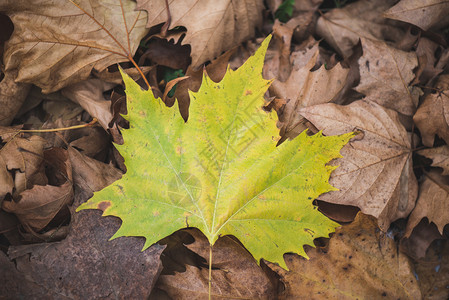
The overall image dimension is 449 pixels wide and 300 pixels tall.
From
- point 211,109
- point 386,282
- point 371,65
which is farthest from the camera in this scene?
point 371,65

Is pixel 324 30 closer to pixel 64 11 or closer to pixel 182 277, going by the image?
pixel 64 11

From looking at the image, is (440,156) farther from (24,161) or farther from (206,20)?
(24,161)

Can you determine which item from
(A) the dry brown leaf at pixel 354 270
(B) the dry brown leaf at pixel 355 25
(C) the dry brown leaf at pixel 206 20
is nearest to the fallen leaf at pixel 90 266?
(A) the dry brown leaf at pixel 354 270

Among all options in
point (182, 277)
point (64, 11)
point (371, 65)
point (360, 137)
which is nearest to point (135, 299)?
point (182, 277)

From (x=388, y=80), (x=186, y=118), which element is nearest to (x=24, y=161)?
(x=186, y=118)

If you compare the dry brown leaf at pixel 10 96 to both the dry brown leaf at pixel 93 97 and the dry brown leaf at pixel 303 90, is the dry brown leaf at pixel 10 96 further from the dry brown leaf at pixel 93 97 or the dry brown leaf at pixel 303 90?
the dry brown leaf at pixel 303 90
